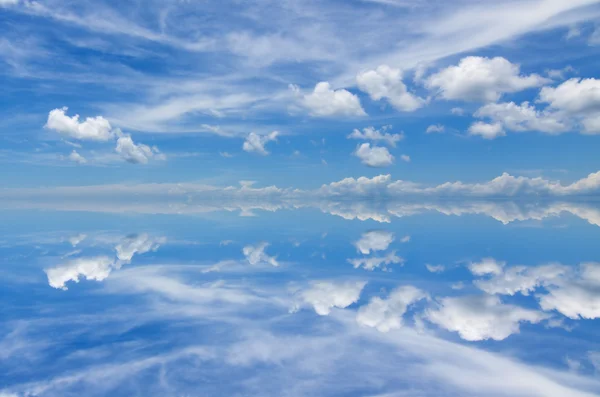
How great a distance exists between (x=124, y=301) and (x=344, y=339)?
1455cm

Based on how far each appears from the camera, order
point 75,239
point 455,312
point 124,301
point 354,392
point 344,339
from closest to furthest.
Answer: point 354,392
point 344,339
point 455,312
point 124,301
point 75,239

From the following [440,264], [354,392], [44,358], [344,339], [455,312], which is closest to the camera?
[354,392]

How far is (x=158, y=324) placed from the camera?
20.9 meters

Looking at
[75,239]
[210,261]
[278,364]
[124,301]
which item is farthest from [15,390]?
[75,239]

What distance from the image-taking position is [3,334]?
1958 centimetres

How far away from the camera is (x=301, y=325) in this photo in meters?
20.8

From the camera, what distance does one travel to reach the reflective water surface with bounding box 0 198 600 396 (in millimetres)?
14781

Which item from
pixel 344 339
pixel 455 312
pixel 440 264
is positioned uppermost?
pixel 440 264

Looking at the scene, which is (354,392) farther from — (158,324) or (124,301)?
(124,301)

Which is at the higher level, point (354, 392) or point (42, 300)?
point (42, 300)

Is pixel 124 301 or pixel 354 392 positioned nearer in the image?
pixel 354 392

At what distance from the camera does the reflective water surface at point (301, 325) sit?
14781 mm

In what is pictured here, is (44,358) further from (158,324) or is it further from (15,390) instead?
(158,324)

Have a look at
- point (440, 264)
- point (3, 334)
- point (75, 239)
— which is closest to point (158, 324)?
point (3, 334)
